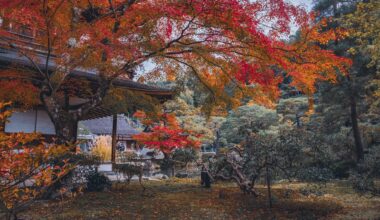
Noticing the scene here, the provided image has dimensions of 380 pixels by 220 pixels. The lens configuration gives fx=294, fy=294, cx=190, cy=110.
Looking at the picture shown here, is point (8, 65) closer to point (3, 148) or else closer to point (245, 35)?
point (3, 148)

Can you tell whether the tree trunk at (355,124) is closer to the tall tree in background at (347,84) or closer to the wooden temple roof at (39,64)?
the tall tree in background at (347,84)

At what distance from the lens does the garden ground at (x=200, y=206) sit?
5102 mm

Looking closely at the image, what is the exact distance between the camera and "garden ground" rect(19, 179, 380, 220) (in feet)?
16.7

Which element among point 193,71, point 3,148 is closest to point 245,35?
point 193,71

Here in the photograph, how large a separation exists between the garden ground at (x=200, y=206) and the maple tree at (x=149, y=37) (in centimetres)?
156

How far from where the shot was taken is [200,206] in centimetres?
590

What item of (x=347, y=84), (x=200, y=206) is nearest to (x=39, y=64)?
(x=200, y=206)

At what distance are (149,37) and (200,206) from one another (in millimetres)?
3504

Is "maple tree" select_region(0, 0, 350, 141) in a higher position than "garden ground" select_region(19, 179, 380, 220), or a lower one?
higher

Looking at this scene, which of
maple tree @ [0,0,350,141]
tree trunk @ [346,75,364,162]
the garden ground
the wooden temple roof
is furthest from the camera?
tree trunk @ [346,75,364,162]

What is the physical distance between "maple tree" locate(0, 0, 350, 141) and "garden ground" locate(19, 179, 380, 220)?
156 cm

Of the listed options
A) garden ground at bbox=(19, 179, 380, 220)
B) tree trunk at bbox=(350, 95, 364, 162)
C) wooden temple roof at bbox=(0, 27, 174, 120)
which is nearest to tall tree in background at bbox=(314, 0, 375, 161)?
tree trunk at bbox=(350, 95, 364, 162)

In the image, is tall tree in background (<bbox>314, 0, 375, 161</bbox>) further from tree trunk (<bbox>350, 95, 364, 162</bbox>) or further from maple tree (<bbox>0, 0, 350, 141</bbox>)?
maple tree (<bbox>0, 0, 350, 141</bbox>)

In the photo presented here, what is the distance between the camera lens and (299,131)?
5539 millimetres
